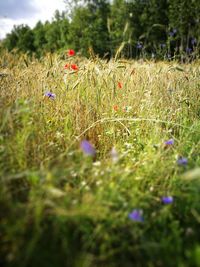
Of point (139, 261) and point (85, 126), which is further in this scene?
point (85, 126)

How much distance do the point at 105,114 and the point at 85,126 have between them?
346mm

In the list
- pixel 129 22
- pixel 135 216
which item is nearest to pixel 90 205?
pixel 135 216

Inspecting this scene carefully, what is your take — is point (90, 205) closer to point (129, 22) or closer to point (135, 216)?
point (135, 216)

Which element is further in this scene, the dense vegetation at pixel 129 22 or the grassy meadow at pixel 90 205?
the dense vegetation at pixel 129 22

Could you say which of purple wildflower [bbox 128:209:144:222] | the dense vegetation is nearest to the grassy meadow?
purple wildflower [bbox 128:209:144:222]

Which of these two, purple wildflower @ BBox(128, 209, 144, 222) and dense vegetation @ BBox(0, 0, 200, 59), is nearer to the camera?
purple wildflower @ BBox(128, 209, 144, 222)

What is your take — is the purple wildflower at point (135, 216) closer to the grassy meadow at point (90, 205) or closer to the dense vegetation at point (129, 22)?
the grassy meadow at point (90, 205)

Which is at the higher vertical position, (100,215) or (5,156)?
(5,156)

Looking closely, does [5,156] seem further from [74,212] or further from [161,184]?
[161,184]

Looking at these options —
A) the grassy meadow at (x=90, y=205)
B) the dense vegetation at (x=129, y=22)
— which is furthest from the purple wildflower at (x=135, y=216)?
the dense vegetation at (x=129, y=22)

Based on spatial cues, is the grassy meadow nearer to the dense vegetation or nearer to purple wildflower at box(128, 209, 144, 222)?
purple wildflower at box(128, 209, 144, 222)

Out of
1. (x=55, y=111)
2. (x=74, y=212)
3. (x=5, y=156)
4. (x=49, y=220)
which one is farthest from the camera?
(x=55, y=111)

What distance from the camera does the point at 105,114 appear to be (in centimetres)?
262

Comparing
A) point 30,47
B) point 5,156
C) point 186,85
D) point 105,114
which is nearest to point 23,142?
point 5,156
